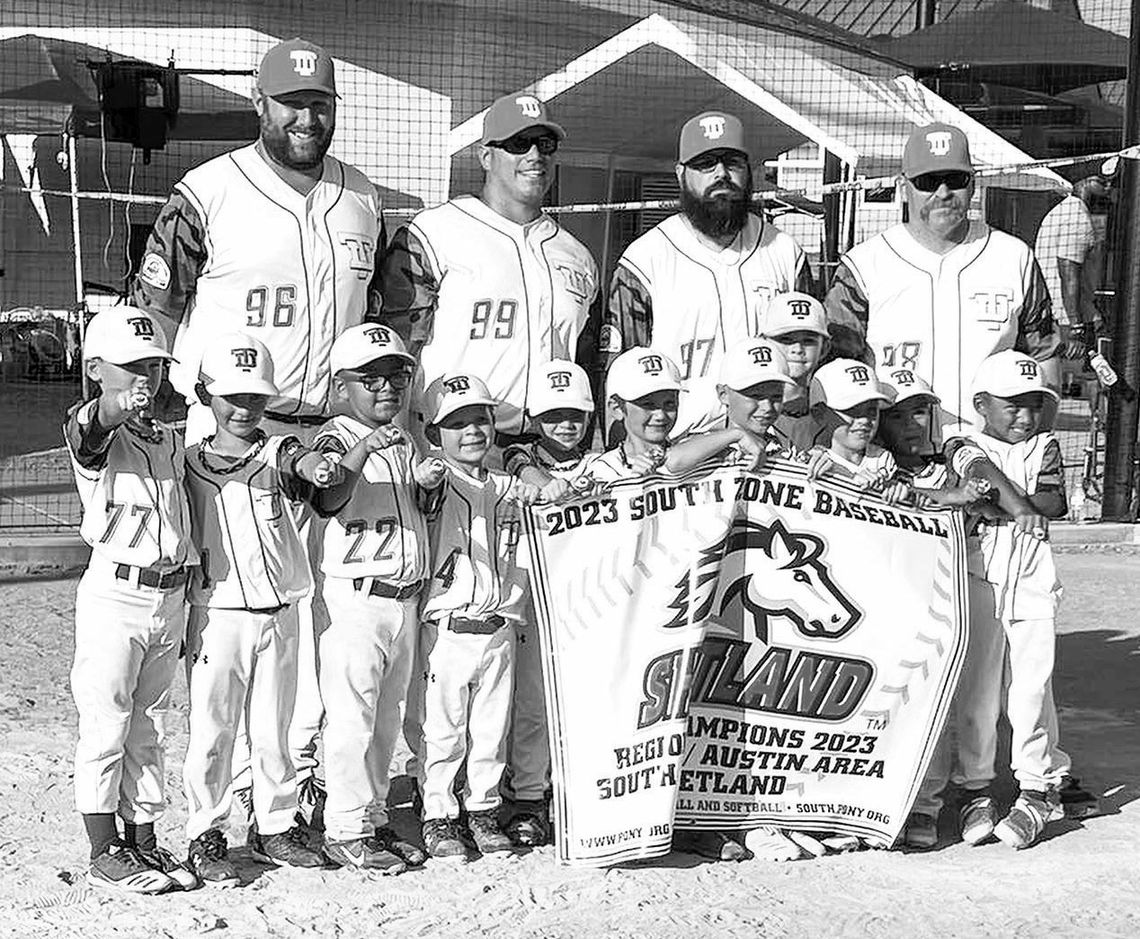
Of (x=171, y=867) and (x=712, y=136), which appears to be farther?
(x=712, y=136)

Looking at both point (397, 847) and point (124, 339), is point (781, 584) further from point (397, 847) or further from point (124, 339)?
point (124, 339)

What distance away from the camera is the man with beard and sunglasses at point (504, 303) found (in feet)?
16.8

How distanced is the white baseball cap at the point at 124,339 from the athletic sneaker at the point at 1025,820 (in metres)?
2.82

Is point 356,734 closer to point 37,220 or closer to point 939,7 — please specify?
point 37,220

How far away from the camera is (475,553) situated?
4.88 metres

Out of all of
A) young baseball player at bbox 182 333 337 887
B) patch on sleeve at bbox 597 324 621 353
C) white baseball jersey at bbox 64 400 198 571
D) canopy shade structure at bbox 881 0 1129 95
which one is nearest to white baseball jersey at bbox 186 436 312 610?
young baseball player at bbox 182 333 337 887

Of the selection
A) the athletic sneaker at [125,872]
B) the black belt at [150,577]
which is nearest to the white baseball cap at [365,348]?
the black belt at [150,577]

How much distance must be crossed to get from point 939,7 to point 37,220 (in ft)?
66.0

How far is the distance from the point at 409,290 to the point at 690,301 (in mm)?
897

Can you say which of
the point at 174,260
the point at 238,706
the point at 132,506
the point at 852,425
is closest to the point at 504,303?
the point at 174,260

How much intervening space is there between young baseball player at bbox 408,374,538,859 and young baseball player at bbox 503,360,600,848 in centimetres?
11

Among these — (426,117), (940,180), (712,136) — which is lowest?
(940,180)

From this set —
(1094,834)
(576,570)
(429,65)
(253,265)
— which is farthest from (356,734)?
(429,65)

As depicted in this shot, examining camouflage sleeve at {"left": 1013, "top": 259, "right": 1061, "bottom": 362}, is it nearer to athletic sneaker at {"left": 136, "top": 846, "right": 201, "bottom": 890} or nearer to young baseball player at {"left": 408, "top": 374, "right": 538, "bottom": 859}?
young baseball player at {"left": 408, "top": 374, "right": 538, "bottom": 859}
